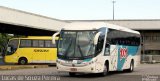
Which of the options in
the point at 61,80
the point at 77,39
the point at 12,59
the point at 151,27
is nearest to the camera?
the point at 61,80

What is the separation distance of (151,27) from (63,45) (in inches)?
1830

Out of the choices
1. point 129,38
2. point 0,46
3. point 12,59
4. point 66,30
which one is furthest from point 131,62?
point 0,46

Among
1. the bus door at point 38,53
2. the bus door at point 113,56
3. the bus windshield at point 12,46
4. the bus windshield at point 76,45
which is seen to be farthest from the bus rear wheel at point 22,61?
the bus windshield at point 76,45

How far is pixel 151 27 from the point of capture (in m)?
66.8

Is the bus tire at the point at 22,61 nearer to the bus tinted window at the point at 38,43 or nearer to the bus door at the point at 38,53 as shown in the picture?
the bus door at the point at 38,53

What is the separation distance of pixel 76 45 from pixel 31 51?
1793cm

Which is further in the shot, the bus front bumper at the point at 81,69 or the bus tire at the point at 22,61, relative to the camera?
the bus tire at the point at 22,61

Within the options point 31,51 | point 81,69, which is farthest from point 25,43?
point 81,69

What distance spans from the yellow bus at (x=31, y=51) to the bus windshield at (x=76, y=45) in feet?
56.1

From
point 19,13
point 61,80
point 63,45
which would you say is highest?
point 19,13

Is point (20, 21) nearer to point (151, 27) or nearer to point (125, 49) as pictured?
point (125, 49)

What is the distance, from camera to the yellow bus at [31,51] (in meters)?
38.7

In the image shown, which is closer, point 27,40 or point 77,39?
point 77,39

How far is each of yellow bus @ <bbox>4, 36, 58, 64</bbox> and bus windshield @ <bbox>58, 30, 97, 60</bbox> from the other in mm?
17100
